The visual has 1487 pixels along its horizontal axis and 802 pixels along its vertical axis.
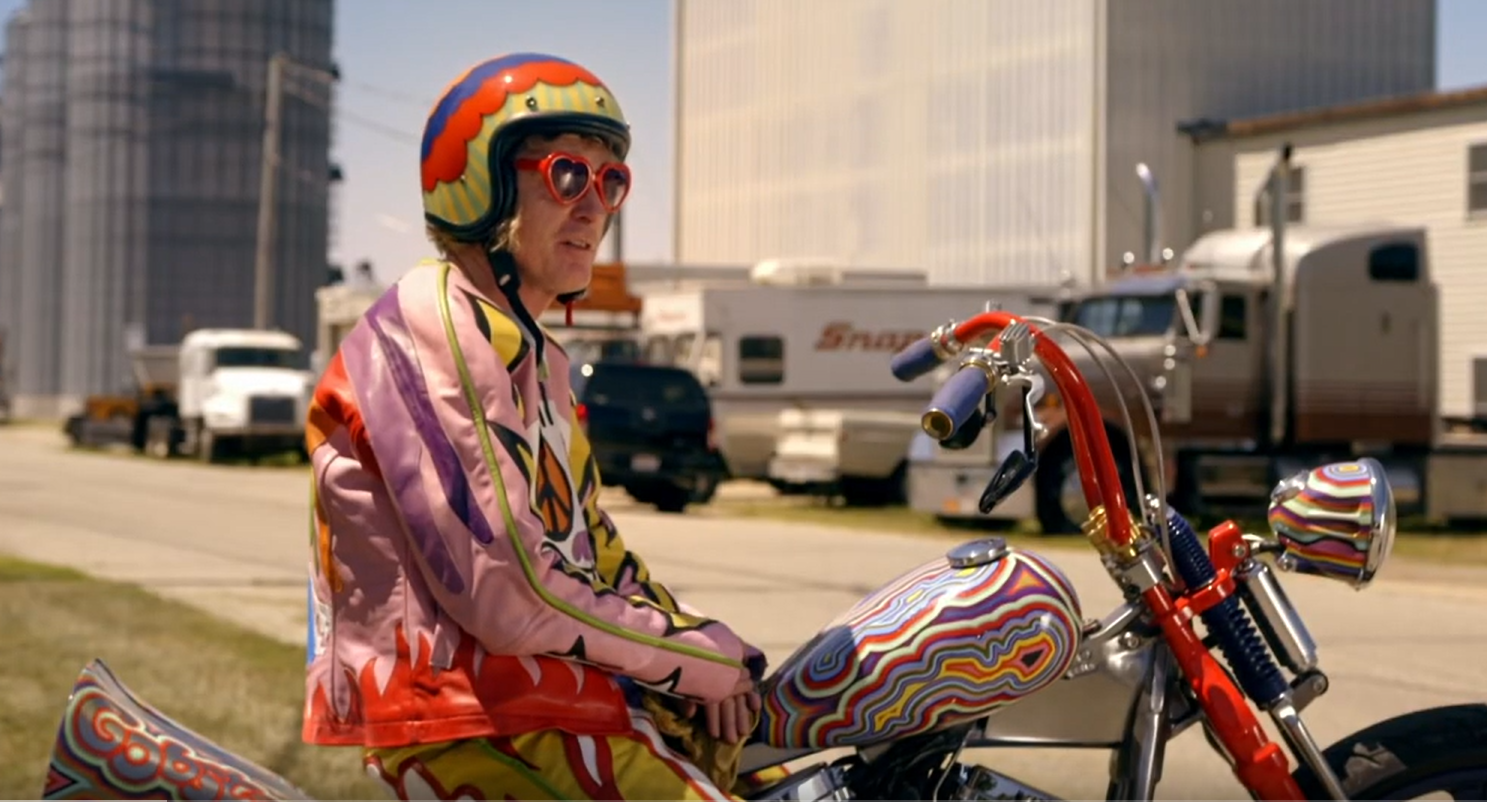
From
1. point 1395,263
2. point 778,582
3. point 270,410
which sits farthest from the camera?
point 270,410

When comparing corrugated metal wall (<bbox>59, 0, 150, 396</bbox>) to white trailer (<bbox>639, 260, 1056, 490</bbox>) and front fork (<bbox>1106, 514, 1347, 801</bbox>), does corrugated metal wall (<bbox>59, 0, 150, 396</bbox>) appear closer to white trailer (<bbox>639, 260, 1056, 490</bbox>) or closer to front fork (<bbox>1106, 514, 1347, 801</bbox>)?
white trailer (<bbox>639, 260, 1056, 490</bbox>)

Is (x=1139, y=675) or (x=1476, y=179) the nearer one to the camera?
(x=1139, y=675)

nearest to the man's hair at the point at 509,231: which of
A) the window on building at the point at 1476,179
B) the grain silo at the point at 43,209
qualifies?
the window on building at the point at 1476,179

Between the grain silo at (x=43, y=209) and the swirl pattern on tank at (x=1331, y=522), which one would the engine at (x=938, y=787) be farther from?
the grain silo at (x=43, y=209)

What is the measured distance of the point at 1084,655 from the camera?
3311 millimetres

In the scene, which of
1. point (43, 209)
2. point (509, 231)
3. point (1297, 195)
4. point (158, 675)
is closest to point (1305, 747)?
point (509, 231)

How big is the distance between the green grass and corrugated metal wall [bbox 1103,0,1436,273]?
28.1 meters

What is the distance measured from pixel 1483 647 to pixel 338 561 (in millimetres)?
8574

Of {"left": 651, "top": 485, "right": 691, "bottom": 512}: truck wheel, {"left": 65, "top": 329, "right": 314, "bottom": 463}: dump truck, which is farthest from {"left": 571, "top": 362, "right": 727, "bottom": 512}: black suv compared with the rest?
{"left": 65, "top": 329, "right": 314, "bottom": 463}: dump truck

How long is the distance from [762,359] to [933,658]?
83.1 ft

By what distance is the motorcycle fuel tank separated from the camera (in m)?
2.96

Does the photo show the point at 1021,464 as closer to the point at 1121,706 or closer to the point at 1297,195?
the point at 1121,706

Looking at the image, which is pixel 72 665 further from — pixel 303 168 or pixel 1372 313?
pixel 303 168

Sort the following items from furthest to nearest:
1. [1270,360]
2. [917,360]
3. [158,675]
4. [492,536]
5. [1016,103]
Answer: [1016,103] < [1270,360] < [158,675] < [917,360] < [492,536]
